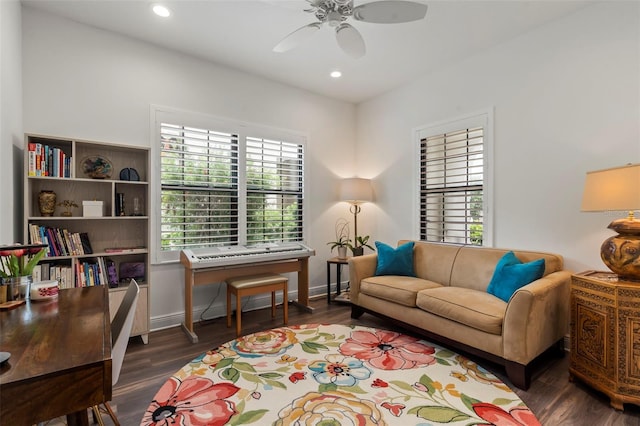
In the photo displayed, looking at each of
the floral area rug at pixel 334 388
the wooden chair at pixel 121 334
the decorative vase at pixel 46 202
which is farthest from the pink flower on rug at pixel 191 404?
the decorative vase at pixel 46 202

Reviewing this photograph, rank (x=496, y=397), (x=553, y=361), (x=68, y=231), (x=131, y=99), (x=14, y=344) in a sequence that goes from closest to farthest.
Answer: (x=14, y=344)
(x=496, y=397)
(x=553, y=361)
(x=68, y=231)
(x=131, y=99)

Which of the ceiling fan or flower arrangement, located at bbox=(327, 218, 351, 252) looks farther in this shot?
flower arrangement, located at bbox=(327, 218, 351, 252)

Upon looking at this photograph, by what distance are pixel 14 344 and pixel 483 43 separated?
413cm

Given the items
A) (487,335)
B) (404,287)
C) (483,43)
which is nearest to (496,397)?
(487,335)

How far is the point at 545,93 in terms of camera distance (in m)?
2.93

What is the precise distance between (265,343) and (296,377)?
0.68 metres

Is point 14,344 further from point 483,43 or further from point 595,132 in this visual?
point 483,43

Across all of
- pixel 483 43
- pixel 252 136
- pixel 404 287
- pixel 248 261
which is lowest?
pixel 404 287

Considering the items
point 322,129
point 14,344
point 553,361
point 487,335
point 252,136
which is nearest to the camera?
point 14,344

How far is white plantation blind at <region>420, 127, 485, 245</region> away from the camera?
3.49 m

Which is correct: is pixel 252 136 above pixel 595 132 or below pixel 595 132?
above

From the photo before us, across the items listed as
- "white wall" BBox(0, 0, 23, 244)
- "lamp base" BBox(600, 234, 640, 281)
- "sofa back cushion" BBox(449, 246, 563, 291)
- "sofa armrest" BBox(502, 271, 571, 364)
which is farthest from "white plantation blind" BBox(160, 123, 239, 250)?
"lamp base" BBox(600, 234, 640, 281)

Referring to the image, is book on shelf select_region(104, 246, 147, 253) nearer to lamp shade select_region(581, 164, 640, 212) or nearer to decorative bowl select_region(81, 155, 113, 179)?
decorative bowl select_region(81, 155, 113, 179)

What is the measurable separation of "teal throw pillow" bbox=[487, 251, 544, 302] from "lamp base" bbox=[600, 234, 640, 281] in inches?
18.0
